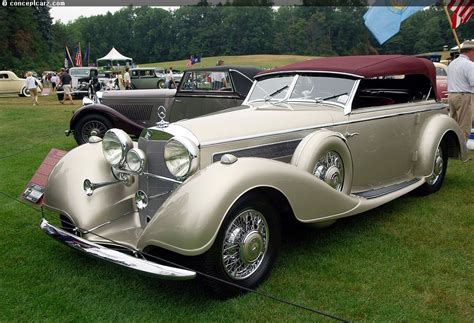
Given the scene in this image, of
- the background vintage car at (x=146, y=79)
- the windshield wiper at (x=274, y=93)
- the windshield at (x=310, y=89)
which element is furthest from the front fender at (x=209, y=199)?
the background vintage car at (x=146, y=79)

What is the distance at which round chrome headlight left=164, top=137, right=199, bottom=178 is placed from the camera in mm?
3031

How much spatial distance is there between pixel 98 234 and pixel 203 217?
1139 mm

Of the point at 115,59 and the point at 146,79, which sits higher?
the point at 115,59

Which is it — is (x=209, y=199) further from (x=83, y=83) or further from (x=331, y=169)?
(x=83, y=83)

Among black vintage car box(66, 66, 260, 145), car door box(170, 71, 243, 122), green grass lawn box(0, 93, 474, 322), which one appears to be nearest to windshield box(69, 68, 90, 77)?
black vintage car box(66, 66, 260, 145)

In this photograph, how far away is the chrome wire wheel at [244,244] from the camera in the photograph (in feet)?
9.35

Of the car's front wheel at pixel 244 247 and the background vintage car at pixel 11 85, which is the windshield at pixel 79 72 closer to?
the background vintage car at pixel 11 85

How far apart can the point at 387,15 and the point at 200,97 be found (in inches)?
197

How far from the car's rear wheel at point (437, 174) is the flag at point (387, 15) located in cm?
481

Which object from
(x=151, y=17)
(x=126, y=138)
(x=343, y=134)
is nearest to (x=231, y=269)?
(x=126, y=138)

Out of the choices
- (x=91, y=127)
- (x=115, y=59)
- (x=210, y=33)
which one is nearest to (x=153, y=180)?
(x=91, y=127)

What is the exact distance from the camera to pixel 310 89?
171 inches

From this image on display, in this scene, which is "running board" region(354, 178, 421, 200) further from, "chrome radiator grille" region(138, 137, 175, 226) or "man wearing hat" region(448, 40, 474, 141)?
"man wearing hat" region(448, 40, 474, 141)

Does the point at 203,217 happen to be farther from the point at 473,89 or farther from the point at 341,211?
the point at 473,89
